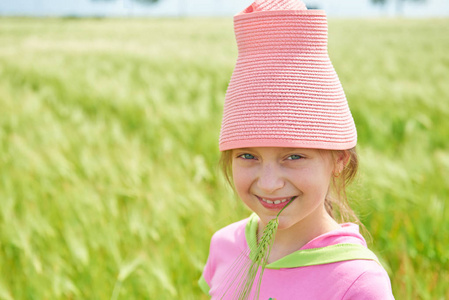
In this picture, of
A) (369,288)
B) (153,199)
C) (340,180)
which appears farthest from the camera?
(153,199)

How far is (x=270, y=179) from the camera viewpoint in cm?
92

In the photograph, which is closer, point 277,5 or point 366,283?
point 366,283

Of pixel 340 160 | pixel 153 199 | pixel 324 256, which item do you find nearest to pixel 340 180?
pixel 340 160

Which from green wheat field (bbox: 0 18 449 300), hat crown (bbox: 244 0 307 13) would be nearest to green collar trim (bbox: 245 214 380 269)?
green wheat field (bbox: 0 18 449 300)

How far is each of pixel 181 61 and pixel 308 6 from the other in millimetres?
6473

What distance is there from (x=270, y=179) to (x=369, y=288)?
0.90ft

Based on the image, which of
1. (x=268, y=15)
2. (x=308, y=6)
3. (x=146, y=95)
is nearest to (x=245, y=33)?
(x=268, y=15)

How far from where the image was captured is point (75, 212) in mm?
2045

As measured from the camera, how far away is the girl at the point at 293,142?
36.2 inches

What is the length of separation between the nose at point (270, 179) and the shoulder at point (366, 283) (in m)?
0.21

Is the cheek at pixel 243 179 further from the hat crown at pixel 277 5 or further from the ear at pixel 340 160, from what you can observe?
the hat crown at pixel 277 5

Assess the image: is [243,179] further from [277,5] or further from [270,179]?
[277,5]

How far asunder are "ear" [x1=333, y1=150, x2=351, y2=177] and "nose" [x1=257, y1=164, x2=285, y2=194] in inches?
6.0

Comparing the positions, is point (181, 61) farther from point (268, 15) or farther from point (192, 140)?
point (268, 15)
